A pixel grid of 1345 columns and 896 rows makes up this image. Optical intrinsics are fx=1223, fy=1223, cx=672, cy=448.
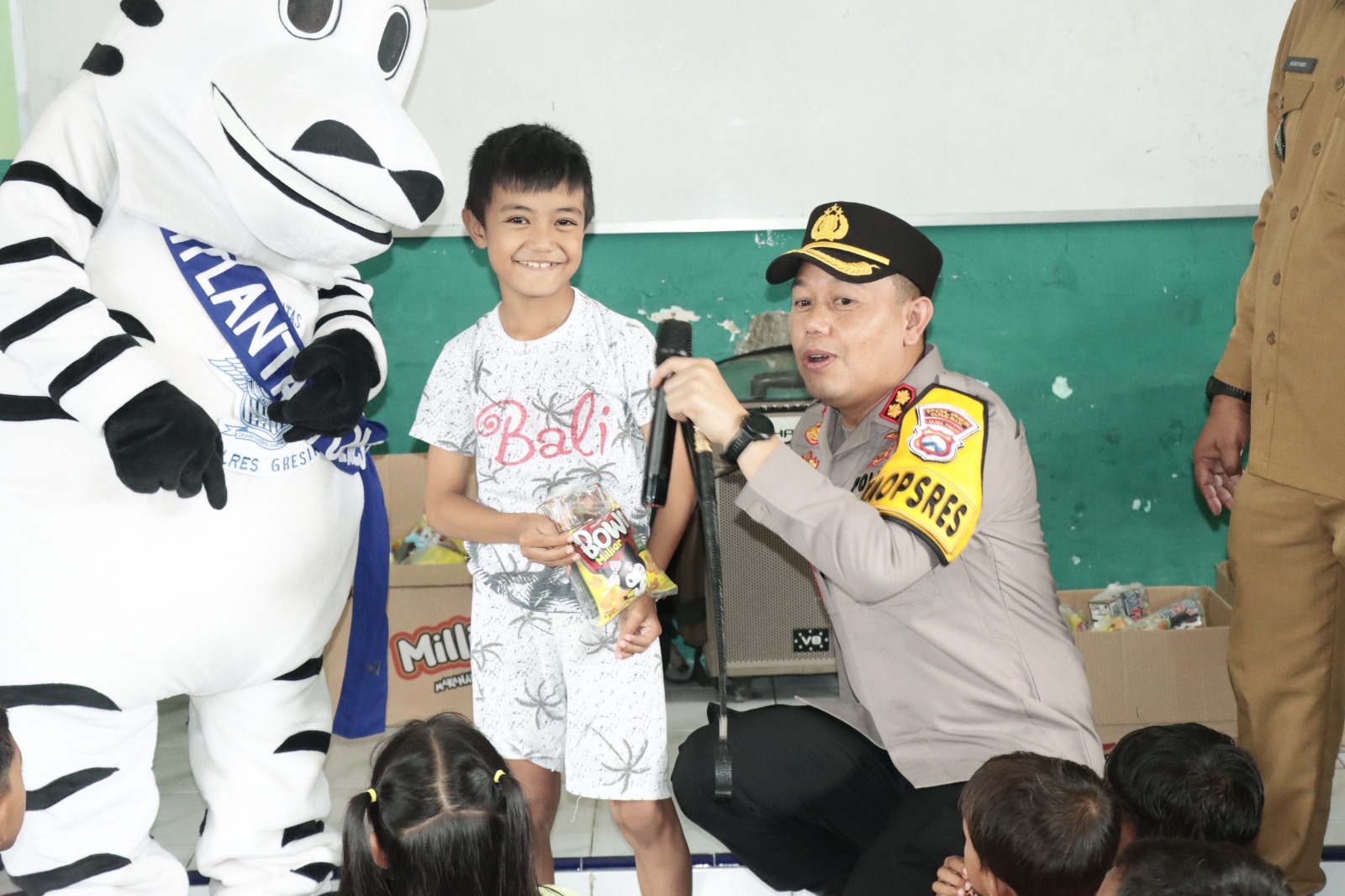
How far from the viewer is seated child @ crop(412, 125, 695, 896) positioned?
2.12 metres

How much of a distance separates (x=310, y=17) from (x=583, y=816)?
6.05 ft

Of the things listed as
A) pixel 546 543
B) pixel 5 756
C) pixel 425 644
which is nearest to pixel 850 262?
pixel 546 543

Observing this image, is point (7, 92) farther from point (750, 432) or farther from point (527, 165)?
point (750, 432)

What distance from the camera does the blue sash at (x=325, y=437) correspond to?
202 cm

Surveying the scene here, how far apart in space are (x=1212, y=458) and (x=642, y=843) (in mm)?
1398

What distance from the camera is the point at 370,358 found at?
7.05 feet

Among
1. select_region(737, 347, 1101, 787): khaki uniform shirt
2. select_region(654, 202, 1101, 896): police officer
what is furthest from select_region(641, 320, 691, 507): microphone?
select_region(737, 347, 1101, 787): khaki uniform shirt

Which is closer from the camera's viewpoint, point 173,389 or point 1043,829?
point 1043,829

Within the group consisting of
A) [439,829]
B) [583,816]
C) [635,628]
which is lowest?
[583,816]

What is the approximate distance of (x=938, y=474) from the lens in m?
1.87

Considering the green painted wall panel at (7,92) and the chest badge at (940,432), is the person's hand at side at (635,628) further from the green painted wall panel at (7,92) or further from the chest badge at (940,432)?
the green painted wall panel at (7,92)

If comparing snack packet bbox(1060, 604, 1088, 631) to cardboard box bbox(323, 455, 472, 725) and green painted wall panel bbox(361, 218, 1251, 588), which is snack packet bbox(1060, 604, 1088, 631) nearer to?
green painted wall panel bbox(361, 218, 1251, 588)

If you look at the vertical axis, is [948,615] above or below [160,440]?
below

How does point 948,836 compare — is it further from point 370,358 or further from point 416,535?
point 416,535
